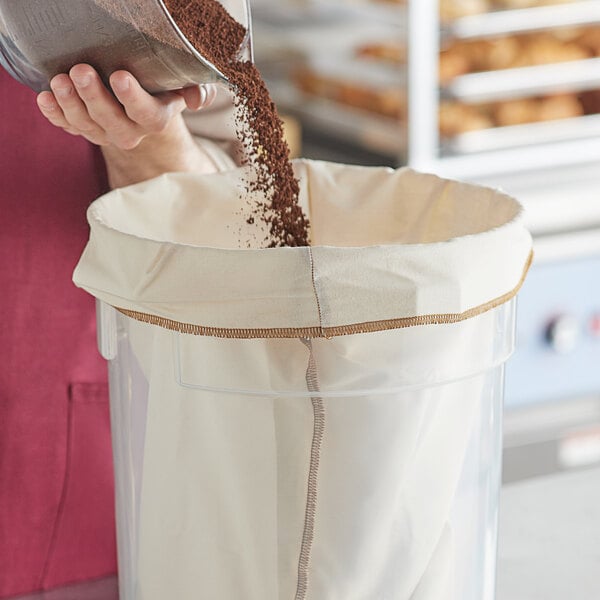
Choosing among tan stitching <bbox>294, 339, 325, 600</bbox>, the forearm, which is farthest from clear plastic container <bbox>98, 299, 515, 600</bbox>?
the forearm

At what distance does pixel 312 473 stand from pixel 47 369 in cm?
45

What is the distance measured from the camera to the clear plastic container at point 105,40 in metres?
0.69

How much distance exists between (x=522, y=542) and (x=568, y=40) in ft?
4.79

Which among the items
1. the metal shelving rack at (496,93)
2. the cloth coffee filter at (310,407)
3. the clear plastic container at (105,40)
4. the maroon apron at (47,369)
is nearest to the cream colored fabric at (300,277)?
the cloth coffee filter at (310,407)

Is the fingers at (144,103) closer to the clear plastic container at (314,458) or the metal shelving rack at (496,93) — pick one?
the clear plastic container at (314,458)

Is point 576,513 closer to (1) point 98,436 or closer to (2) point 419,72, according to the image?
(1) point 98,436

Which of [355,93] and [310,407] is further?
[355,93]

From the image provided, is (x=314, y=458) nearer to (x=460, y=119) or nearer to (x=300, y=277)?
(x=300, y=277)

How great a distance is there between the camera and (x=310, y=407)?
0.60 metres

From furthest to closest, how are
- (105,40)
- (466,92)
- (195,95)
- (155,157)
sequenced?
(466,92), (155,157), (195,95), (105,40)

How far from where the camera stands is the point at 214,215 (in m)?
0.86

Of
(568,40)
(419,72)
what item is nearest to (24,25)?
(419,72)

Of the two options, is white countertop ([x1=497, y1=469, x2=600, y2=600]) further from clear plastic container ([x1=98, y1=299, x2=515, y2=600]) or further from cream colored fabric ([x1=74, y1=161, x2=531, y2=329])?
cream colored fabric ([x1=74, y1=161, x2=531, y2=329])

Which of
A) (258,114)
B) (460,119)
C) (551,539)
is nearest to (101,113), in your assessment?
(258,114)
